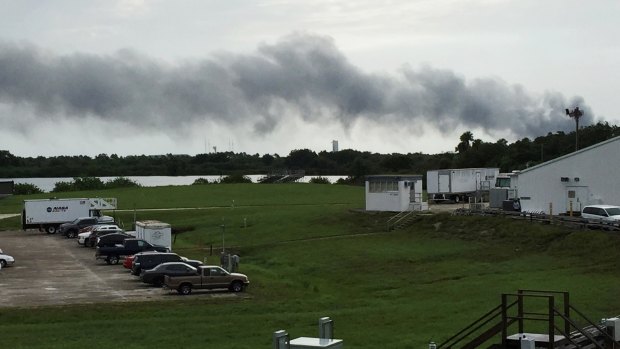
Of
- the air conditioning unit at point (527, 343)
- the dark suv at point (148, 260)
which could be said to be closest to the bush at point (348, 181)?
the dark suv at point (148, 260)

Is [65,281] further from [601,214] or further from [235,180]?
[235,180]

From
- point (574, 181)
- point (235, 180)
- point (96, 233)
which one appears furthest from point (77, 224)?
point (235, 180)

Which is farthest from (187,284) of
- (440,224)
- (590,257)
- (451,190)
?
(451,190)

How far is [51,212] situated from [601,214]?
165 ft

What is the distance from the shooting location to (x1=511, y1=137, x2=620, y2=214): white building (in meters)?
59.5

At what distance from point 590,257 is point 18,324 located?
30097 millimetres

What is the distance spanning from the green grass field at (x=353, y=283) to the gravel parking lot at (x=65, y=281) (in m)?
2.60

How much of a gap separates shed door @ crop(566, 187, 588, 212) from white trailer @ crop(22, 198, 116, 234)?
44118 millimetres

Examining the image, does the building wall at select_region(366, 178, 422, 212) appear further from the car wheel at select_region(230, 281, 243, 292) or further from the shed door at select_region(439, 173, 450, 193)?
the car wheel at select_region(230, 281, 243, 292)

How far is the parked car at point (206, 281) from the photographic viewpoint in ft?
131

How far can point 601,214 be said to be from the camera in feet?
177

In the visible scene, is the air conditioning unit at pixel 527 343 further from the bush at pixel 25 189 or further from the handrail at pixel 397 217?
the bush at pixel 25 189

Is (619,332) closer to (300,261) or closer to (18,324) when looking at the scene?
(18,324)

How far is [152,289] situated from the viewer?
138 ft
